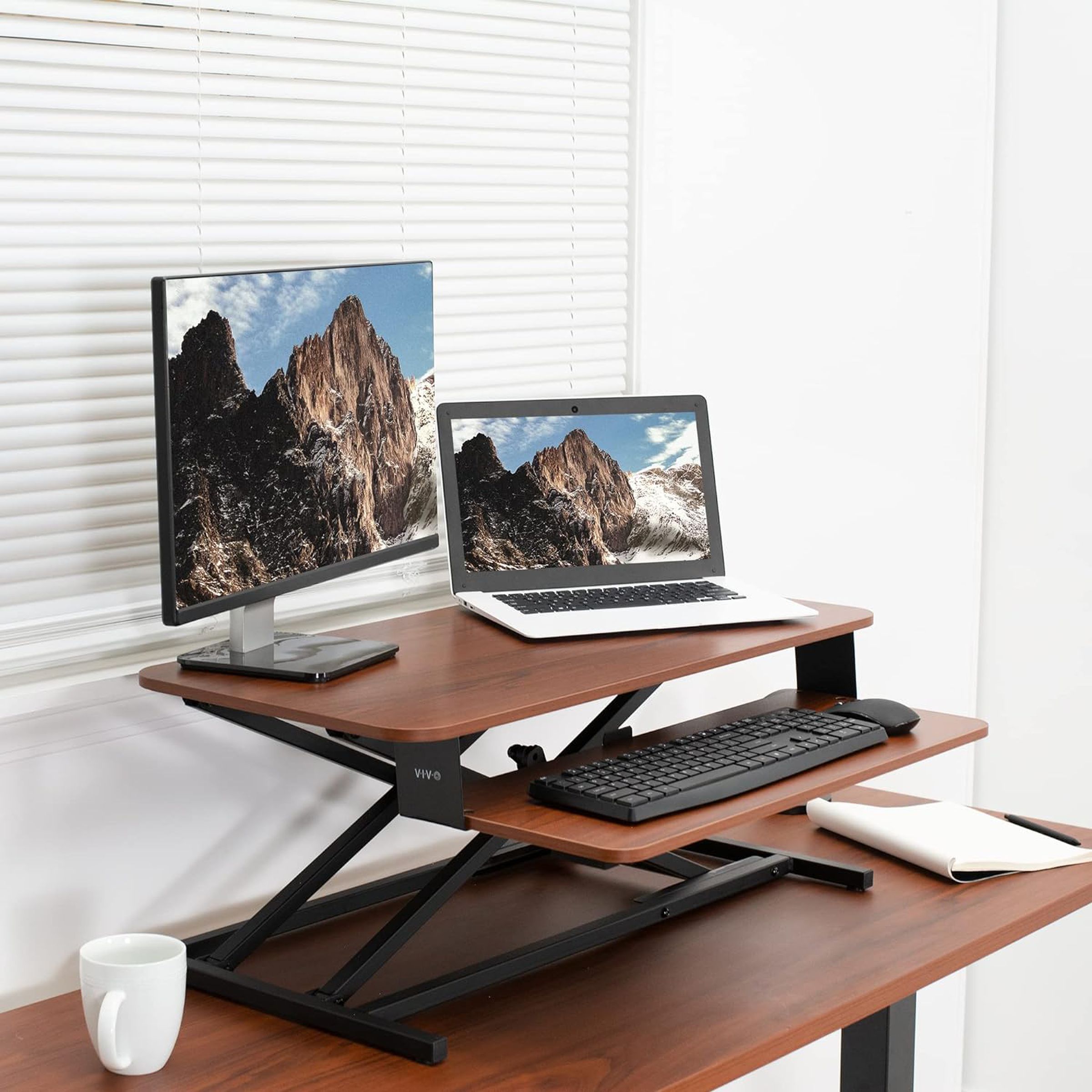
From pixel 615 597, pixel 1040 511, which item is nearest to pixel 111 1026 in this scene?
pixel 615 597

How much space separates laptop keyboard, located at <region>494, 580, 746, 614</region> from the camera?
1.86 m

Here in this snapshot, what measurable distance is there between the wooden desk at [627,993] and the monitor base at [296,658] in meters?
0.33

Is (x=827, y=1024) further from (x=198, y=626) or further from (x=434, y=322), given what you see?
(x=434, y=322)

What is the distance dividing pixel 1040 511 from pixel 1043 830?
0.97 meters

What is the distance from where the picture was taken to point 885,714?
1.79 meters

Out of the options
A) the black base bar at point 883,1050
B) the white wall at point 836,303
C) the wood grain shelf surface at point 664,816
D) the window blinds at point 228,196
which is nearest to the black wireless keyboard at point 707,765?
the wood grain shelf surface at point 664,816

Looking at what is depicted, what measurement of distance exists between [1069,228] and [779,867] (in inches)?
54.9

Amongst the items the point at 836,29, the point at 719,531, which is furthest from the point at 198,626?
the point at 836,29

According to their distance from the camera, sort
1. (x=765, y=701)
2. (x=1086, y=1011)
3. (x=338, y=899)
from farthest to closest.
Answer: (x=1086, y=1011)
(x=765, y=701)
(x=338, y=899)

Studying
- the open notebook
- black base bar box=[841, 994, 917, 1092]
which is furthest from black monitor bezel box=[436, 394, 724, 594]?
black base bar box=[841, 994, 917, 1092]

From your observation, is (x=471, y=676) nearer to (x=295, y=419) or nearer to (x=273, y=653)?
(x=273, y=653)

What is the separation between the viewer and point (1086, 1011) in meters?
2.80

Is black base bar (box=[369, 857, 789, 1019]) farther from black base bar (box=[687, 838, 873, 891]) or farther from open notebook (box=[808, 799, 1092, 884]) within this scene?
open notebook (box=[808, 799, 1092, 884])

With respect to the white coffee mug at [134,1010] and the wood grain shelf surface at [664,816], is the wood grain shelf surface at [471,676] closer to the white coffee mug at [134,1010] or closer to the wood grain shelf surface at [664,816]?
the wood grain shelf surface at [664,816]
